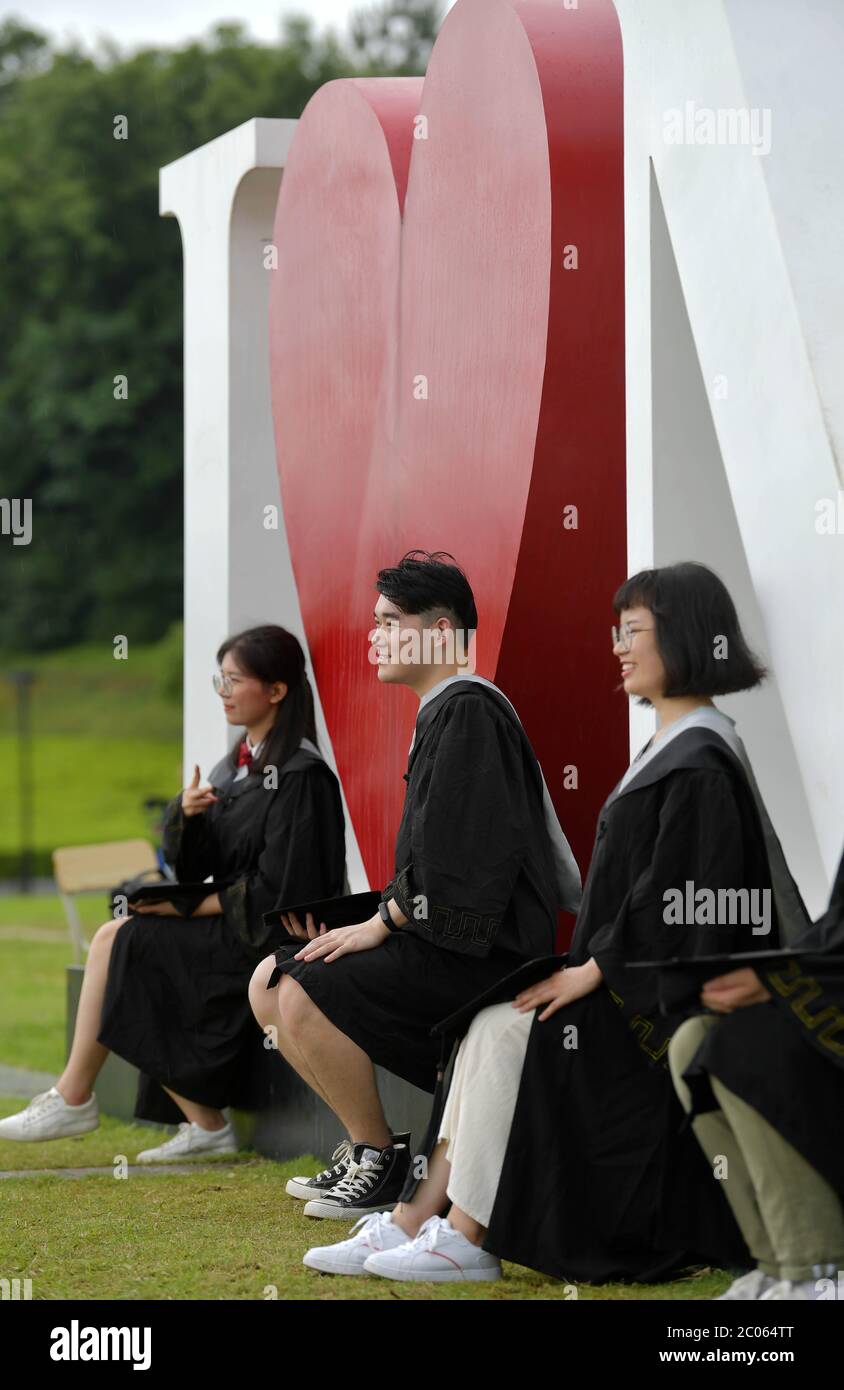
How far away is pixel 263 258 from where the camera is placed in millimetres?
7691

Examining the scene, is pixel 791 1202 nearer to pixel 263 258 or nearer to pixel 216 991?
pixel 216 991

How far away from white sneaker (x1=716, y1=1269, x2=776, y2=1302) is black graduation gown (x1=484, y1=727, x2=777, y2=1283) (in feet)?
1.00

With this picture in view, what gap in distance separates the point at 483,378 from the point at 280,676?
1110mm

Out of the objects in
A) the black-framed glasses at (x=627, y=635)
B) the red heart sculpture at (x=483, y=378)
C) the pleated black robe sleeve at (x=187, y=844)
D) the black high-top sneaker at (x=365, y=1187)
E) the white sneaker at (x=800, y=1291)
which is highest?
the red heart sculpture at (x=483, y=378)

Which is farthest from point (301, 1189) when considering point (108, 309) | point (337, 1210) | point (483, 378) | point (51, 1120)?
point (108, 309)

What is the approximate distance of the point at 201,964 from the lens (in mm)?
6023

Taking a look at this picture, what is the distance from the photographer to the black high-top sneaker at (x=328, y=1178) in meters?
5.08

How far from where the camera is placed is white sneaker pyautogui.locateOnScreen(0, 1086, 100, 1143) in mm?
5996

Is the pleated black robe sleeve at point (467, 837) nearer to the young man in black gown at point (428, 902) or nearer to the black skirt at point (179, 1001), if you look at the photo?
the young man in black gown at point (428, 902)

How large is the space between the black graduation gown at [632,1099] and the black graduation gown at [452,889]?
1.45 ft

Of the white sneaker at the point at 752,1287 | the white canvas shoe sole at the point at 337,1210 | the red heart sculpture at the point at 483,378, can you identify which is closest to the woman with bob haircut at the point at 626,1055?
the white sneaker at the point at 752,1287

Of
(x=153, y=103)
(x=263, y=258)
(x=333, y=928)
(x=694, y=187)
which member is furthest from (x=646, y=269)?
(x=153, y=103)

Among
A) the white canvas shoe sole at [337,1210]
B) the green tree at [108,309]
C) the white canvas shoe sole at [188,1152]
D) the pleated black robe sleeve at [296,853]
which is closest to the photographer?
the white canvas shoe sole at [337,1210]

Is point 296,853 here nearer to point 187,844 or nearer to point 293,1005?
point 187,844
